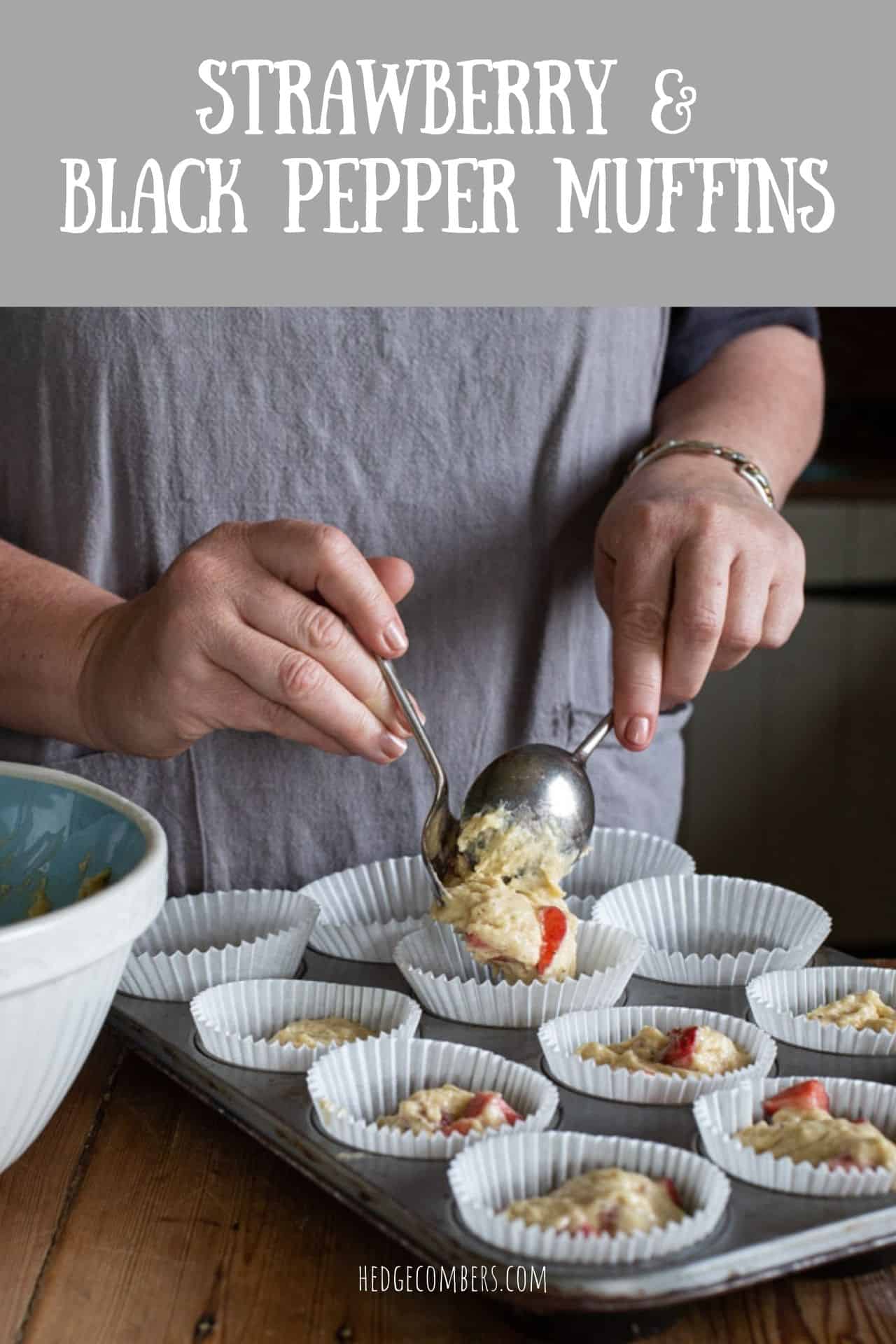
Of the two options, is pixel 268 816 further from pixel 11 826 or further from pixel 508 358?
pixel 508 358

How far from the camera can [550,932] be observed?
4.00 feet

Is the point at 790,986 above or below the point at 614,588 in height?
below

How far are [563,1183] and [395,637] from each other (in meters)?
0.45

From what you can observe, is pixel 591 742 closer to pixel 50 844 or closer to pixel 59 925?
pixel 50 844

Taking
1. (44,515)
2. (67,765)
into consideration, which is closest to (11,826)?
(67,765)

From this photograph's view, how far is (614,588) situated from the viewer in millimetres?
1343

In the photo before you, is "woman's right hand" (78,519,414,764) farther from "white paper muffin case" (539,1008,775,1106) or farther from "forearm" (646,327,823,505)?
"forearm" (646,327,823,505)

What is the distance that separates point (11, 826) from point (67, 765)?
0.28 meters

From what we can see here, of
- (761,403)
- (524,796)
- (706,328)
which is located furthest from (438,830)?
(706,328)

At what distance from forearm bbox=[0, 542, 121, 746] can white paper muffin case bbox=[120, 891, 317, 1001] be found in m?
0.18

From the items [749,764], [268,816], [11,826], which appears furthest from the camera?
[749,764]

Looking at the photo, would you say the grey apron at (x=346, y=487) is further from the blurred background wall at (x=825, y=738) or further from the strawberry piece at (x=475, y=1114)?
the blurred background wall at (x=825, y=738)

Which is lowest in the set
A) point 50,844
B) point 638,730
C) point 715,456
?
point 50,844

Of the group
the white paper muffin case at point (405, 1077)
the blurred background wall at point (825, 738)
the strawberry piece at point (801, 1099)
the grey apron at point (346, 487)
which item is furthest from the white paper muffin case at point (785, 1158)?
the blurred background wall at point (825, 738)
